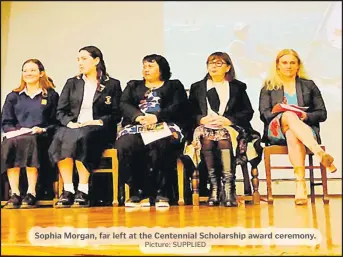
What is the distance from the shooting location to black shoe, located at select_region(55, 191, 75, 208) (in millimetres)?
2281

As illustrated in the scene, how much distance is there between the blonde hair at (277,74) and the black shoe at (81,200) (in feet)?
3.24

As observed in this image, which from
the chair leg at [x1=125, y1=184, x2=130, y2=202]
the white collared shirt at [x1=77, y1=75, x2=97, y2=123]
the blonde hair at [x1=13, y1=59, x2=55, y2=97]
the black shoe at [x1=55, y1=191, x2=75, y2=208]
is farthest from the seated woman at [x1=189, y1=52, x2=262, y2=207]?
the blonde hair at [x1=13, y1=59, x2=55, y2=97]

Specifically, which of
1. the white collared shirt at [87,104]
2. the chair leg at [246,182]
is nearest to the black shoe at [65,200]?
the white collared shirt at [87,104]

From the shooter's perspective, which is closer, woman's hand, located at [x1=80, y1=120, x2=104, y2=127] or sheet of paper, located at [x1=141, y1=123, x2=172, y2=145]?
sheet of paper, located at [x1=141, y1=123, x2=172, y2=145]

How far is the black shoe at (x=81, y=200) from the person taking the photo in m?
2.27

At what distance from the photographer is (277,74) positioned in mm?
2375

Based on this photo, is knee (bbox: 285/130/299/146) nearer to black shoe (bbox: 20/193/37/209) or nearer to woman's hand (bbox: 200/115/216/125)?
woman's hand (bbox: 200/115/216/125)

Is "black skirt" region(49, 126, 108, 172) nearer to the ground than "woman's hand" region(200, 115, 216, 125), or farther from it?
nearer to the ground

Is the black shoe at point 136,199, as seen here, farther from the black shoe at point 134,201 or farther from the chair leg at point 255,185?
the chair leg at point 255,185

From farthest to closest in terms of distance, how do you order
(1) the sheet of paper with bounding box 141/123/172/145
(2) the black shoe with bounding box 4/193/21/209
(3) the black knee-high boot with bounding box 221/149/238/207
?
(2) the black shoe with bounding box 4/193/21/209 → (1) the sheet of paper with bounding box 141/123/172/145 → (3) the black knee-high boot with bounding box 221/149/238/207

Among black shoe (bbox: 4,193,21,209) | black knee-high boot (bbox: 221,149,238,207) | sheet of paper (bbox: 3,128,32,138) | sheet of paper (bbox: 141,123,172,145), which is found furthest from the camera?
sheet of paper (bbox: 3,128,32,138)

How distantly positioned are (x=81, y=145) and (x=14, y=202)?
0.42 meters

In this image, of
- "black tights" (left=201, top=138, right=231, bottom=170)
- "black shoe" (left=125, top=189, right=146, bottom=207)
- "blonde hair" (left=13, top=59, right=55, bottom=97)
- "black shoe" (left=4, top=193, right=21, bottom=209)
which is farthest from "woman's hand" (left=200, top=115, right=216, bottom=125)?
"black shoe" (left=4, top=193, right=21, bottom=209)

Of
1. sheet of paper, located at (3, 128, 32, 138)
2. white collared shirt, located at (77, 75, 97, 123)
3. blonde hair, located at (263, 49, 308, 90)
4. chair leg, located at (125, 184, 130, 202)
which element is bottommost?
chair leg, located at (125, 184, 130, 202)
